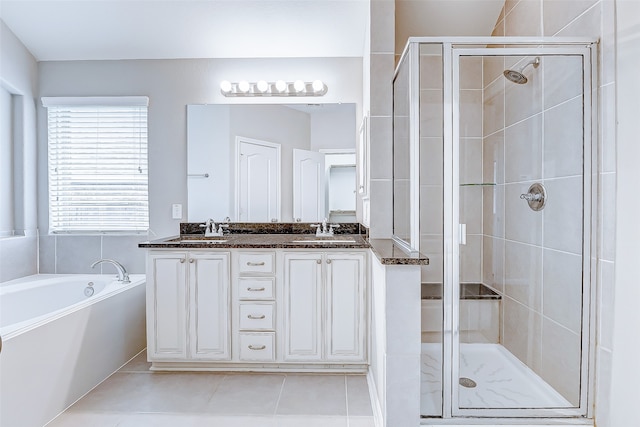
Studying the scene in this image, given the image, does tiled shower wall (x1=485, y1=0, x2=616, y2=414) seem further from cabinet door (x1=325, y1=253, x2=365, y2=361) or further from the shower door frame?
cabinet door (x1=325, y1=253, x2=365, y2=361)

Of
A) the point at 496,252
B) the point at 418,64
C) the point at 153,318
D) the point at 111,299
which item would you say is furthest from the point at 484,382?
the point at 111,299

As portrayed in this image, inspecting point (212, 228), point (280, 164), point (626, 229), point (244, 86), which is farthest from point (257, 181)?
point (626, 229)

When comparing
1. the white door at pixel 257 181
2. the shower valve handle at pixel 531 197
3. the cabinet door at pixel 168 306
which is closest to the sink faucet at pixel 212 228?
the white door at pixel 257 181

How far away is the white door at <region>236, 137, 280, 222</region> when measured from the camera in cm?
292

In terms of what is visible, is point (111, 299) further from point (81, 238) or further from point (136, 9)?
point (136, 9)

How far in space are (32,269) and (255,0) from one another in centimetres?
267

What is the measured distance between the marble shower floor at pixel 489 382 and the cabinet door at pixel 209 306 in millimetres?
1261

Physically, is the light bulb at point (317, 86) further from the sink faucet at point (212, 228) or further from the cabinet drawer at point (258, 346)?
the cabinet drawer at point (258, 346)

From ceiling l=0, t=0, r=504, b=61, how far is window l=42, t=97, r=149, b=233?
0.45m

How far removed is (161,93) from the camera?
2988 mm

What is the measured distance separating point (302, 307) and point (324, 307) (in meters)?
0.14

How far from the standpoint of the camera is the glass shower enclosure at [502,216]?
5.73 ft

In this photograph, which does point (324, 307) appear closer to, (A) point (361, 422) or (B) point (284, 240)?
(B) point (284, 240)

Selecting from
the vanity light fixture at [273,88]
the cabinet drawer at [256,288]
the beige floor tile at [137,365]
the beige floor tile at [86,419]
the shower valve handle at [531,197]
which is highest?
the vanity light fixture at [273,88]
